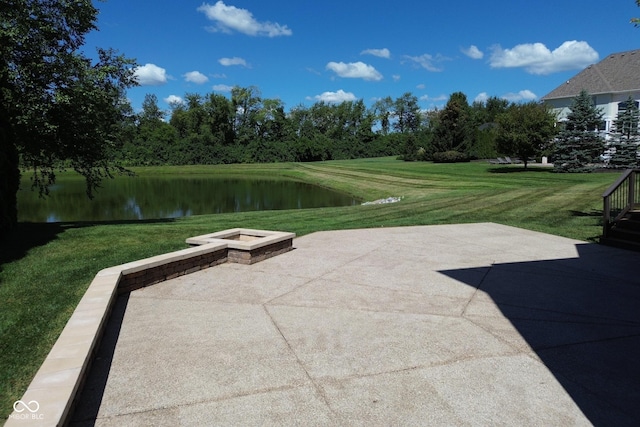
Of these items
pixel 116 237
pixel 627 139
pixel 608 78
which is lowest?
pixel 116 237

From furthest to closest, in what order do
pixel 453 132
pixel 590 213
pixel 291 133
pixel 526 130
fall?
pixel 291 133, pixel 453 132, pixel 526 130, pixel 590 213

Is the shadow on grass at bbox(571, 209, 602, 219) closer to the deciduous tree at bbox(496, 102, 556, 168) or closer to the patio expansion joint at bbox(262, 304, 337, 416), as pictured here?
the patio expansion joint at bbox(262, 304, 337, 416)

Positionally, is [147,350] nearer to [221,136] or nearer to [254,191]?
[254,191]

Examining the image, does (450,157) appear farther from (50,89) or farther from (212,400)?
(212,400)

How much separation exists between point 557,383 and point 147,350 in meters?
3.57

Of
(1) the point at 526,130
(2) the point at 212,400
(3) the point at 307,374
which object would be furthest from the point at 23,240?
(1) the point at 526,130

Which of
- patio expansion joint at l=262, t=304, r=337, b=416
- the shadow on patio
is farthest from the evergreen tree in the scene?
patio expansion joint at l=262, t=304, r=337, b=416

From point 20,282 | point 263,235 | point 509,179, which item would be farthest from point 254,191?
point 20,282

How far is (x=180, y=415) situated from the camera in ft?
9.99

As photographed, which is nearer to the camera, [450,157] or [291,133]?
[450,157]

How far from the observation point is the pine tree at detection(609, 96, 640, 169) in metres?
29.0

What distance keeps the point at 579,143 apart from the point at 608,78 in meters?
16.4

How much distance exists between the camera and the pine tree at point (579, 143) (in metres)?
29.4

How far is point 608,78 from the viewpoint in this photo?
40750mm
